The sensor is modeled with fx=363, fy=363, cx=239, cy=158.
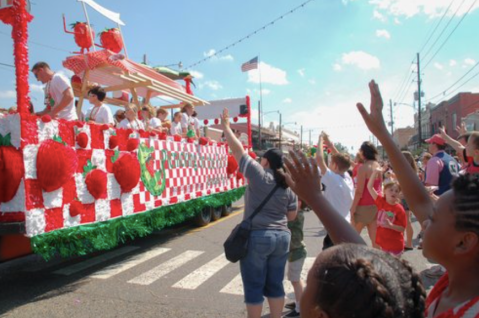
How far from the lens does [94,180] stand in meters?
4.44

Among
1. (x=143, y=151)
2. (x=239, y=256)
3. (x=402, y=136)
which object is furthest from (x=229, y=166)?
(x=402, y=136)

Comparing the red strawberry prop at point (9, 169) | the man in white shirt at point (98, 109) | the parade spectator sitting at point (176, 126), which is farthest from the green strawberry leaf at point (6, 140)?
the parade spectator sitting at point (176, 126)

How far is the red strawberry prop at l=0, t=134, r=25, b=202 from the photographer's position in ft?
11.8

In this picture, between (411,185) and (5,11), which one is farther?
(5,11)

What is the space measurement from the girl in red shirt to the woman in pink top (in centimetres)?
33

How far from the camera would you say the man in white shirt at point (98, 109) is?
5637mm

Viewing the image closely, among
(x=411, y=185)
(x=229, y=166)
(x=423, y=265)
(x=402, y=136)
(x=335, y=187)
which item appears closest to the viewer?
(x=411, y=185)

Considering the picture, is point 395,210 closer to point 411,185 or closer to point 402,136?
point 411,185

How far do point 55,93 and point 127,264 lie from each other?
2.63m

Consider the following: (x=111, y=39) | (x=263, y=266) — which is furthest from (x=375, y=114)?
(x=111, y=39)

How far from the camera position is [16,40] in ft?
12.1

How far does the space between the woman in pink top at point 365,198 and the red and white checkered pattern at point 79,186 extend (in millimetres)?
3074

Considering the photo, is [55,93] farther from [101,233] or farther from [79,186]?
[101,233]

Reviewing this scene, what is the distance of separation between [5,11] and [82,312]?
318 centimetres
